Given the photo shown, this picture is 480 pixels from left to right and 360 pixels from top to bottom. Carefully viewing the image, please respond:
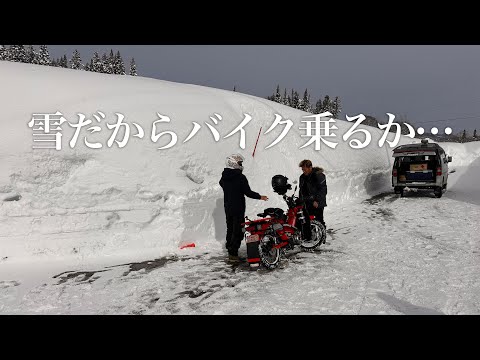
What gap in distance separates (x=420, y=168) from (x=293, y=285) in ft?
42.9

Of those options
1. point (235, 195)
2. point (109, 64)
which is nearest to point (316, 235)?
point (235, 195)

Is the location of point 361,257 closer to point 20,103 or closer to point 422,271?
point 422,271

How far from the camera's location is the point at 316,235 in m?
8.05

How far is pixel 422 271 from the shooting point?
6.12m

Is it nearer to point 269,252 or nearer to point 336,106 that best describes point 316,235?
point 269,252

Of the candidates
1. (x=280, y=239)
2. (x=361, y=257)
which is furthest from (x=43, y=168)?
(x=361, y=257)

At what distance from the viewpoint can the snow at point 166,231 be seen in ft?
16.7

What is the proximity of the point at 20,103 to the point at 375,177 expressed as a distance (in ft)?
59.8

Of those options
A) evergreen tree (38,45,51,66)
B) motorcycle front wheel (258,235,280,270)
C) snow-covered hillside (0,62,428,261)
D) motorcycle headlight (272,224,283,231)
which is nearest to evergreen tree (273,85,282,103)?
evergreen tree (38,45,51,66)

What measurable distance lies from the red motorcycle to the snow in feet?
1.10

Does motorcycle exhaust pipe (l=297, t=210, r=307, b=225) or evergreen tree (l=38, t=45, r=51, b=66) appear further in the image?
evergreen tree (l=38, t=45, r=51, b=66)

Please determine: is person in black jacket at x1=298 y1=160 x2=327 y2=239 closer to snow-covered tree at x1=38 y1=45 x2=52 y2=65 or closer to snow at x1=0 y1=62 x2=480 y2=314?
snow at x1=0 y1=62 x2=480 y2=314

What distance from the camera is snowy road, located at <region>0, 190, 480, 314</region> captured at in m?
4.75

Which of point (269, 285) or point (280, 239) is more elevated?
point (280, 239)
